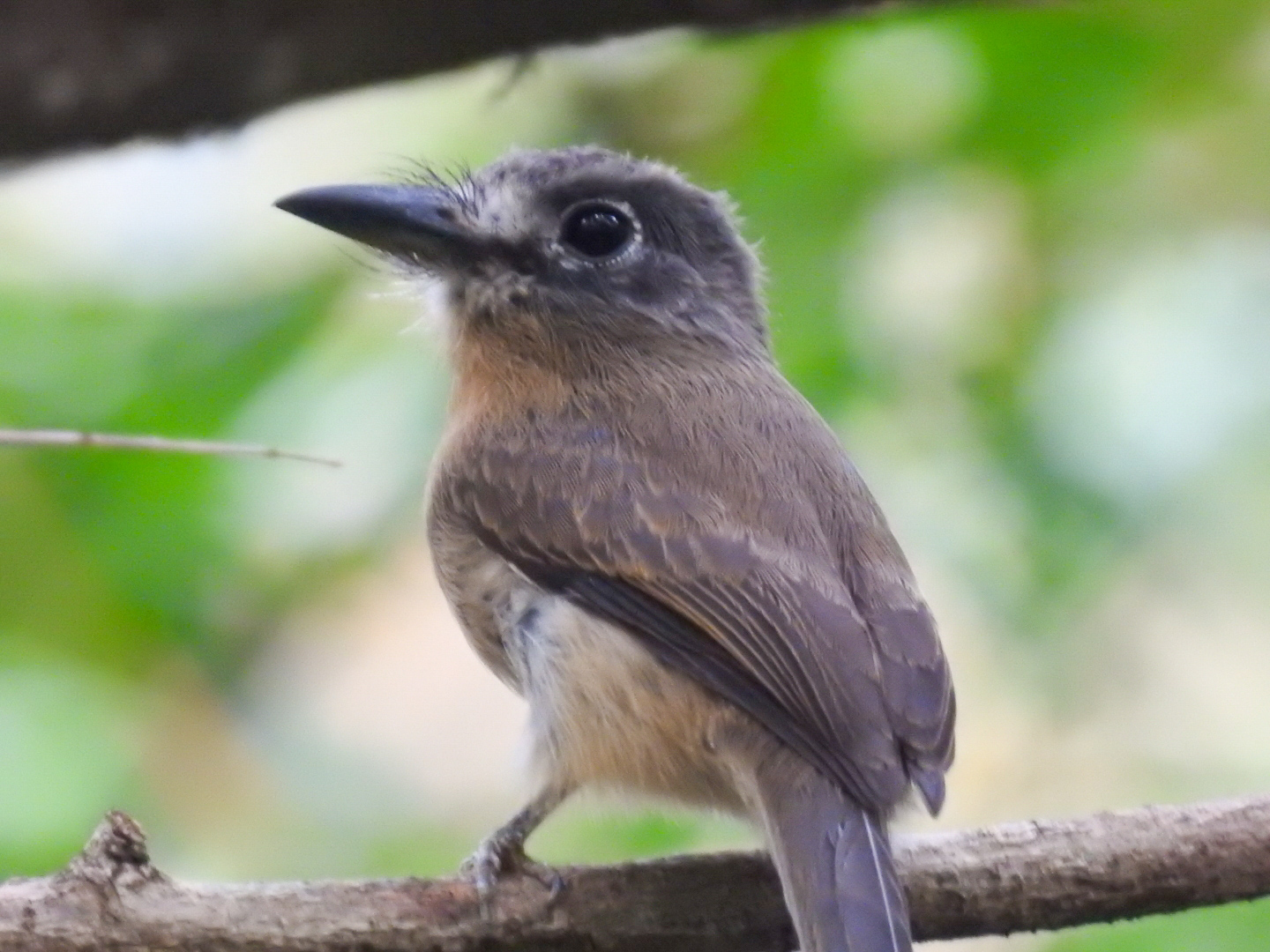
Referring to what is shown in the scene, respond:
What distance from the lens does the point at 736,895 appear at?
2.87 metres

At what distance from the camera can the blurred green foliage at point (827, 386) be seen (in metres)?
3.73

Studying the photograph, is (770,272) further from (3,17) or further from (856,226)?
(3,17)

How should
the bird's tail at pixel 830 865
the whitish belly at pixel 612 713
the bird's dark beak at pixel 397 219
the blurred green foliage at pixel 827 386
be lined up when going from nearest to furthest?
1. the bird's tail at pixel 830 865
2. the whitish belly at pixel 612 713
3. the bird's dark beak at pixel 397 219
4. the blurred green foliage at pixel 827 386

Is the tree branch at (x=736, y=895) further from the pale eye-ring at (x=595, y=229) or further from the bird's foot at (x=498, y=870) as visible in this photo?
the pale eye-ring at (x=595, y=229)

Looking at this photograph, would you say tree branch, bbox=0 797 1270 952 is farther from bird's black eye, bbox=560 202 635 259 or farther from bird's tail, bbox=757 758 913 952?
bird's black eye, bbox=560 202 635 259

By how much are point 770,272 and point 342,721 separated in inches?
59.5

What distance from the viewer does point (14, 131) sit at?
11.2 feet

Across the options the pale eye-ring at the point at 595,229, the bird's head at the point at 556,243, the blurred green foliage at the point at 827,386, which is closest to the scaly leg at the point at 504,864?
the blurred green foliage at the point at 827,386

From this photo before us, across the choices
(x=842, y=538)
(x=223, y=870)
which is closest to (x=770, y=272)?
(x=842, y=538)

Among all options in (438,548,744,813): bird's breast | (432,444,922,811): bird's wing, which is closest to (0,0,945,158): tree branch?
(432,444,922,811): bird's wing

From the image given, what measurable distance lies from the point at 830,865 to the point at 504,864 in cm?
49

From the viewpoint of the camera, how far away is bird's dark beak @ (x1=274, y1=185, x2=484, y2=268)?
129 inches

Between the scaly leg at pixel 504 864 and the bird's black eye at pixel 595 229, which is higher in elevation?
the bird's black eye at pixel 595 229

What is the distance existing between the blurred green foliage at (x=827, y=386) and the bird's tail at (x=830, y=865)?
0.89 metres
